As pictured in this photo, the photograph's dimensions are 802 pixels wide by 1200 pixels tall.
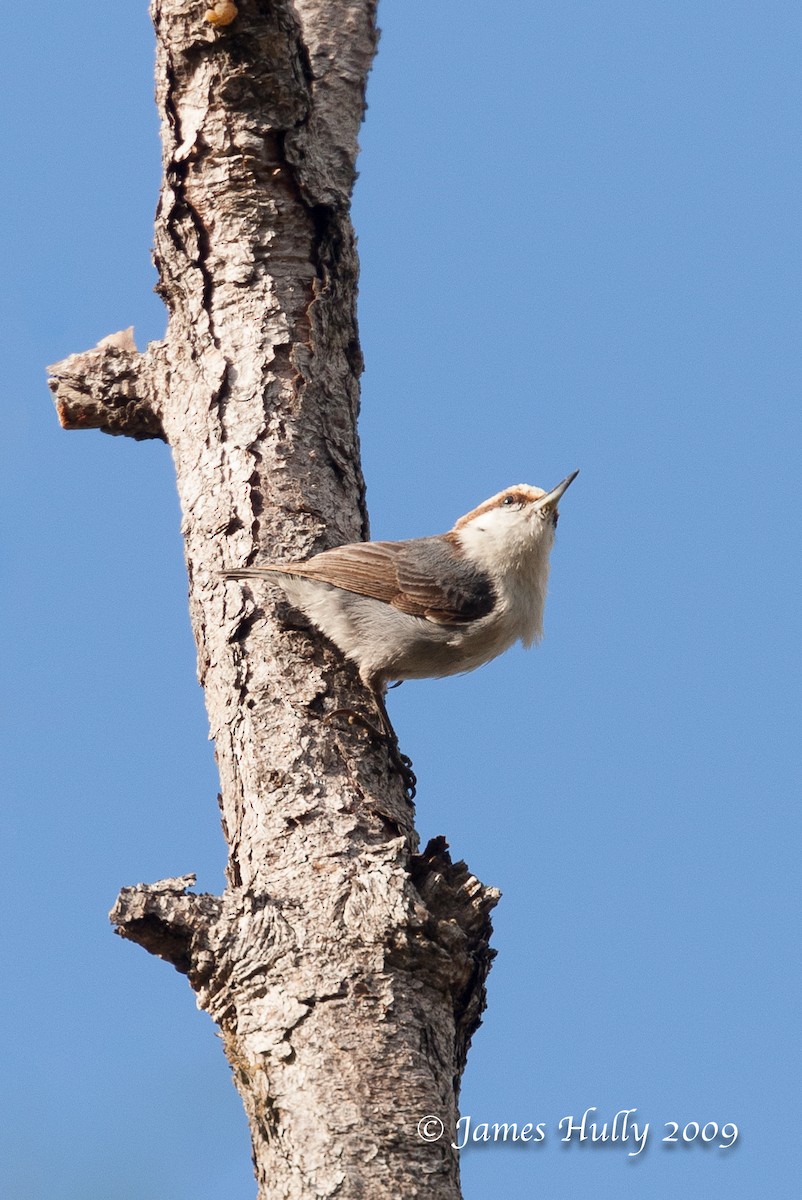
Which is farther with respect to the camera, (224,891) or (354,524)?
(354,524)

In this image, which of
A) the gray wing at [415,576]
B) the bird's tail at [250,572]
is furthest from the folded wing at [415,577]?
the bird's tail at [250,572]

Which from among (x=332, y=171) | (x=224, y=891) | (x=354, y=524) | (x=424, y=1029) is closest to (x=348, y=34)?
(x=332, y=171)

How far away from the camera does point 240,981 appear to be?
3.12m

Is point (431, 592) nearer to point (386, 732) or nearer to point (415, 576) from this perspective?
point (415, 576)

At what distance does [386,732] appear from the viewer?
3.97 metres

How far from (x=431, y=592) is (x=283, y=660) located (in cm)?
80

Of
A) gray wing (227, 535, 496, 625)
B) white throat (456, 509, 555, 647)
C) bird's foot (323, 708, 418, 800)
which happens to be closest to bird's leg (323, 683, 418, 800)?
bird's foot (323, 708, 418, 800)

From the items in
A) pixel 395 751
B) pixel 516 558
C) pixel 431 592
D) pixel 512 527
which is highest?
pixel 512 527

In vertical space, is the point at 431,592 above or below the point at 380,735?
above

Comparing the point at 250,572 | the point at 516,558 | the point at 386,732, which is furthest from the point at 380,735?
the point at 516,558

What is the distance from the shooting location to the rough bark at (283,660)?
2934mm

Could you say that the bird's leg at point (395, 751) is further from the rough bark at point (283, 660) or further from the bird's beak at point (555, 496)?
the bird's beak at point (555, 496)

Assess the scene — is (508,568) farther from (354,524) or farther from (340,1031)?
(340,1031)

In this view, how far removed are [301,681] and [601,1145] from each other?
160 centimetres
